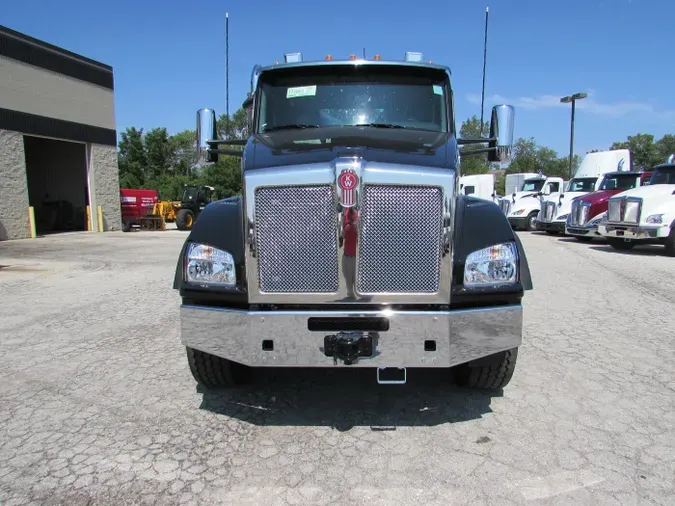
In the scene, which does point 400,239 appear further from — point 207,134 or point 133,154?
point 133,154

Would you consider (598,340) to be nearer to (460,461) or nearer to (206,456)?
(460,461)

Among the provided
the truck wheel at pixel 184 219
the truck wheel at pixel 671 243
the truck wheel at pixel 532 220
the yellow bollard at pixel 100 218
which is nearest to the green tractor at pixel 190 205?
the truck wheel at pixel 184 219

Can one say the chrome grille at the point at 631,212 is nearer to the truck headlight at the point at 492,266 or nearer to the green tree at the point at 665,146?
the truck headlight at the point at 492,266

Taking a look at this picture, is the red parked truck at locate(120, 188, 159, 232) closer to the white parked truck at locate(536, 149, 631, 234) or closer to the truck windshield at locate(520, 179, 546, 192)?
the white parked truck at locate(536, 149, 631, 234)

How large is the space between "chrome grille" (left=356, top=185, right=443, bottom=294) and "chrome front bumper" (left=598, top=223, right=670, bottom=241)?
11.1 m

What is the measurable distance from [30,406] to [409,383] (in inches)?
106

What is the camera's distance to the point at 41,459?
2721 mm

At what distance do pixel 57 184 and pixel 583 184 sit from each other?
23.2 m

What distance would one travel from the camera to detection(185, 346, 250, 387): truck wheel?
3.41m

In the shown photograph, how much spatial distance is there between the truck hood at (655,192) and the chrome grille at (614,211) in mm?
261

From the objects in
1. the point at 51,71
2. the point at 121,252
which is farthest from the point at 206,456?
the point at 51,71

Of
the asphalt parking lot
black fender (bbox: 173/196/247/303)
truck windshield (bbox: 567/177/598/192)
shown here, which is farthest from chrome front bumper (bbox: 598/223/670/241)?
black fender (bbox: 173/196/247/303)

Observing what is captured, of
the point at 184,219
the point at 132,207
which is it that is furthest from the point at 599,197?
the point at 132,207

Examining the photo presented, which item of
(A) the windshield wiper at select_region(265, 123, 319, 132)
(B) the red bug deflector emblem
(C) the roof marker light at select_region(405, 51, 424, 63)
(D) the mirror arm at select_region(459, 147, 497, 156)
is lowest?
(B) the red bug deflector emblem
